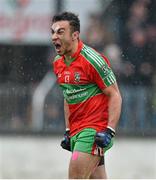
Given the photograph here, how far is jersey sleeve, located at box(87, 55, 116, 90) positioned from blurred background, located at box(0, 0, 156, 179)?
12.6ft

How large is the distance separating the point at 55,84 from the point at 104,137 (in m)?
4.53

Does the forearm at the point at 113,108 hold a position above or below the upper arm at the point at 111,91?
below

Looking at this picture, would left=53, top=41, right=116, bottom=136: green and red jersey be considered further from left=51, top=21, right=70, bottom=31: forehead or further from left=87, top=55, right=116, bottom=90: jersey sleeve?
left=51, top=21, right=70, bottom=31: forehead

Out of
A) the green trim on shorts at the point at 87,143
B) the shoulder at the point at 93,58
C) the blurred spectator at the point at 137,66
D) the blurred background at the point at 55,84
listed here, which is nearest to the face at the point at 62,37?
the shoulder at the point at 93,58

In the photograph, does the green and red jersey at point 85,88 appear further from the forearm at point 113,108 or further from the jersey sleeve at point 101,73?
the forearm at point 113,108

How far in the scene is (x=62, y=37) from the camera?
8.05 m

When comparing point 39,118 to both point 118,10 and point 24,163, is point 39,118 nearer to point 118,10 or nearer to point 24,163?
point 24,163

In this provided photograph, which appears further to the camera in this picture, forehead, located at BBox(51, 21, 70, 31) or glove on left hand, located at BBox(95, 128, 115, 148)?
forehead, located at BBox(51, 21, 70, 31)

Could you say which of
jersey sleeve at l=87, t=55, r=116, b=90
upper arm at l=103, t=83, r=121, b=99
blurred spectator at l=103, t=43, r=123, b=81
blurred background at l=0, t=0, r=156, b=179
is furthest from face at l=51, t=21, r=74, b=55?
blurred spectator at l=103, t=43, r=123, b=81

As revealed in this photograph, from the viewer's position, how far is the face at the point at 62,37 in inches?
316

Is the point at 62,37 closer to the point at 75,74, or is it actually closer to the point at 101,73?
the point at 75,74

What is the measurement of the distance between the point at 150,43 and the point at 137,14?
39cm

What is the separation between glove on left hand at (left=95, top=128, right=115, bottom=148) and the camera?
311 inches

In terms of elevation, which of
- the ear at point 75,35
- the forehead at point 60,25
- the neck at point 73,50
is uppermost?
the forehead at point 60,25
